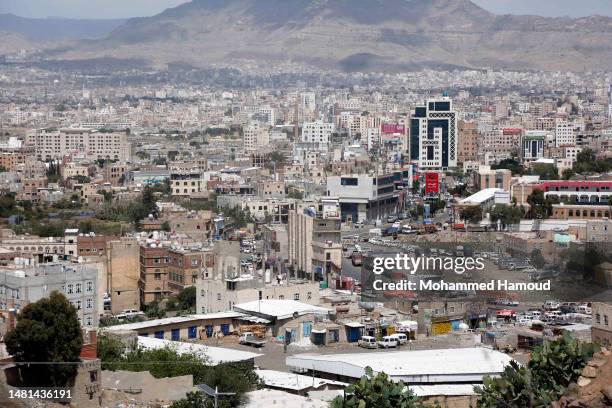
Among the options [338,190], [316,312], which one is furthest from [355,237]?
[316,312]

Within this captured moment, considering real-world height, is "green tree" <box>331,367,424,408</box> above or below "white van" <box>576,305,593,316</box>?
above

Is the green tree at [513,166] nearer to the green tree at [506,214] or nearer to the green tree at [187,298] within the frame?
the green tree at [506,214]

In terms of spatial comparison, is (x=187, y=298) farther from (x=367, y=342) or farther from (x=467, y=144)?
(x=467, y=144)

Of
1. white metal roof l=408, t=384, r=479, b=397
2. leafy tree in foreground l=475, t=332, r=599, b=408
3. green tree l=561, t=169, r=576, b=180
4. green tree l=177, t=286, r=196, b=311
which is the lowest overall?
green tree l=561, t=169, r=576, b=180

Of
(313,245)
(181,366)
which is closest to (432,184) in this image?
(313,245)

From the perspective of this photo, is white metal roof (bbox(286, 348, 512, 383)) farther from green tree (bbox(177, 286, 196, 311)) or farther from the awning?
green tree (bbox(177, 286, 196, 311))

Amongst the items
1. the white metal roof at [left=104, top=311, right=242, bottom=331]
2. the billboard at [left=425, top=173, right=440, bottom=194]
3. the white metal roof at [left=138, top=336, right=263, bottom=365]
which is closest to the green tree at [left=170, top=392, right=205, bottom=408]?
the white metal roof at [left=138, top=336, right=263, bottom=365]

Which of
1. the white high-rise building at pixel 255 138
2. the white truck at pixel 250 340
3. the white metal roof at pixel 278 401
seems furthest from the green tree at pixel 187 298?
the white high-rise building at pixel 255 138
